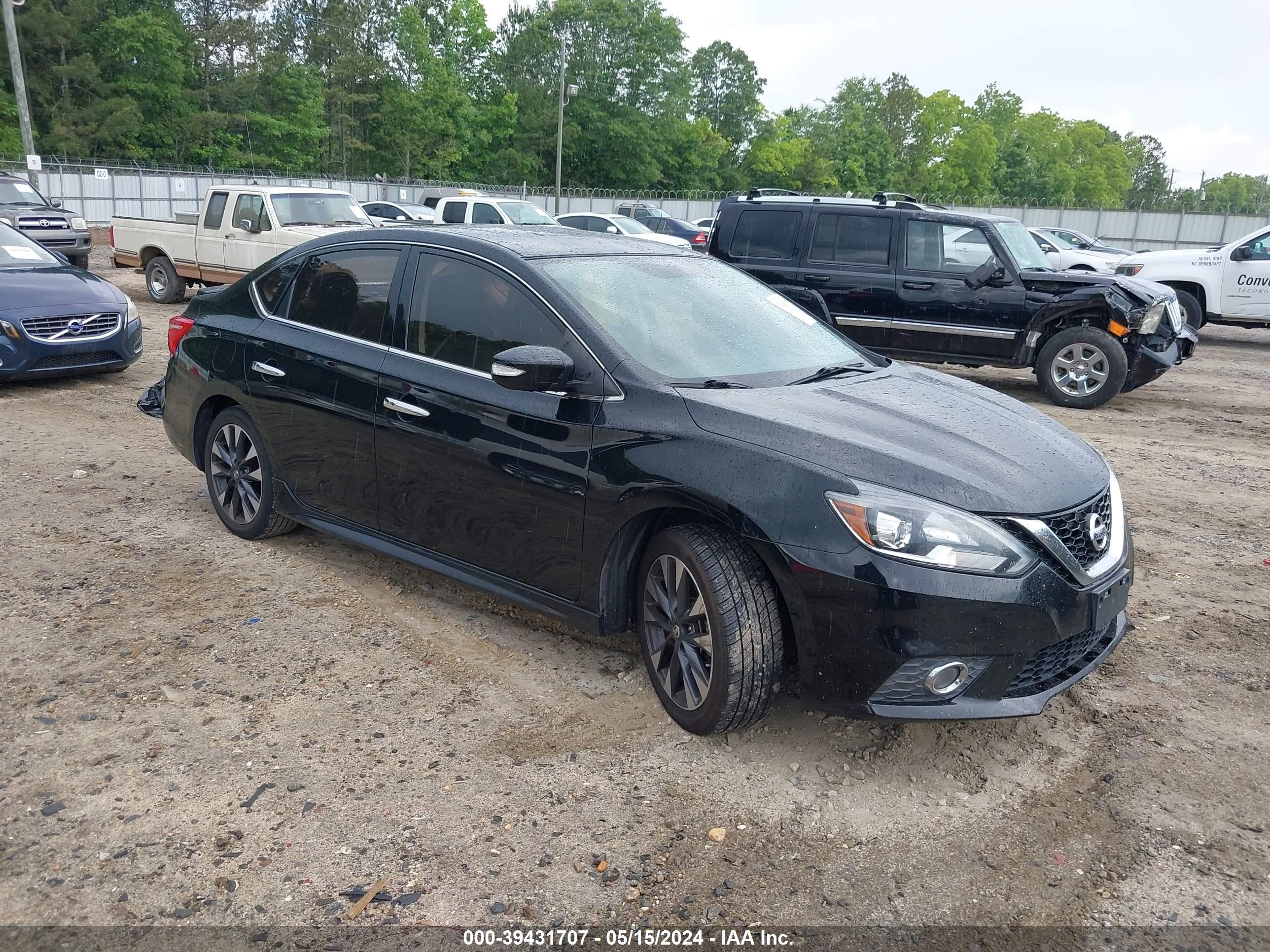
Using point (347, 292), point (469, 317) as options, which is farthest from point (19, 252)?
Result: point (469, 317)

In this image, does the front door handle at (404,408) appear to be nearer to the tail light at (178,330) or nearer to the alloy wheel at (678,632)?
the alloy wheel at (678,632)

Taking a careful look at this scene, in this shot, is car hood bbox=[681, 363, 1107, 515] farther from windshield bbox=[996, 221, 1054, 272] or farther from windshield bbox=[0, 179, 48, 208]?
windshield bbox=[0, 179, 48, 208]

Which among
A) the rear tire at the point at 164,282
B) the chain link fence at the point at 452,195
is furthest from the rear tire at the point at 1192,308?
the chain link fence at the point at 452,195

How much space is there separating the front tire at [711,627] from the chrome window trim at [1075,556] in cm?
85

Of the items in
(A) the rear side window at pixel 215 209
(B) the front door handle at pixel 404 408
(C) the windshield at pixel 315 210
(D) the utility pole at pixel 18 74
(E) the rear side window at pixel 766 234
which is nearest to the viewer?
(B) the front door handle at pixel 404 408

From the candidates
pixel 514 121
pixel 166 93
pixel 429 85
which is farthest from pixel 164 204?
pixel 514 121

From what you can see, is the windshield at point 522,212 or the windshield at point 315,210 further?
the windshield at point 522,212

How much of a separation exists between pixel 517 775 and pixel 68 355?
25.8ft

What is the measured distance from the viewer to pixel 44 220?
19.3 meters

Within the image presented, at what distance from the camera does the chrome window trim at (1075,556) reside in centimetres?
326

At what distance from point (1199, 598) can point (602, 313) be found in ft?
11.0

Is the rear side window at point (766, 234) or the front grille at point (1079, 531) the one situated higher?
the rear side window at point (766, 234)

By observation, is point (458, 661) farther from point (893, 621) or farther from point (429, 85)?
point (429, 85)

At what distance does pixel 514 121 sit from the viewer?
2761 inches
